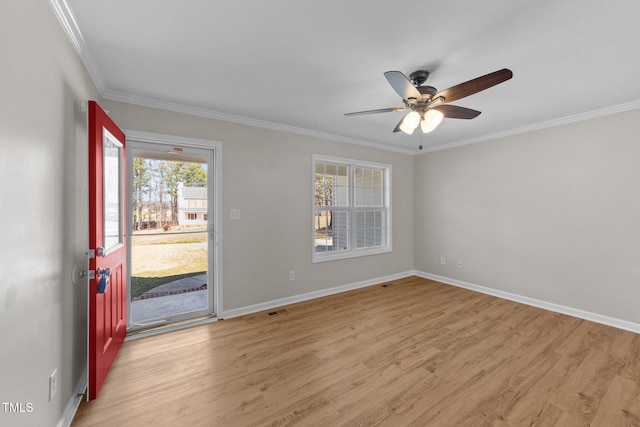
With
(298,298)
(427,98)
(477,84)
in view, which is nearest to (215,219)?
(298,298)

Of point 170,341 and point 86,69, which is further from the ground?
point 86,69

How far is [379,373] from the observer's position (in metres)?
2.13

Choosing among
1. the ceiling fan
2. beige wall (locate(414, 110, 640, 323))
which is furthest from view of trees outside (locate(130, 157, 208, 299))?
beige wall (locate(414, 110, 640, 323))

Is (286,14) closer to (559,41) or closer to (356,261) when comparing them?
(559,41)

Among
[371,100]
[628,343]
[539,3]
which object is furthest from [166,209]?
[628,343]

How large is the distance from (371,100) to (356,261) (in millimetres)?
2583

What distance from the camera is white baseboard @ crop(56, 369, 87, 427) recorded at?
158 cm

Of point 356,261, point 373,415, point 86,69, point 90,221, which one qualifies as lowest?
point 373,415

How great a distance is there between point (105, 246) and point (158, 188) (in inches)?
43.2

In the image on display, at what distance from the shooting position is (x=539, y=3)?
1.48 m

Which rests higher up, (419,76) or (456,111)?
(419,76)

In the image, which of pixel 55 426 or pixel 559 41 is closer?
pixel 55 426

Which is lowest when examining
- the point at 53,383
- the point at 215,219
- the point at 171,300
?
the point at 171,300

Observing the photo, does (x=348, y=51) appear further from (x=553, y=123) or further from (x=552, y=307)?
(x=552, y=307)
